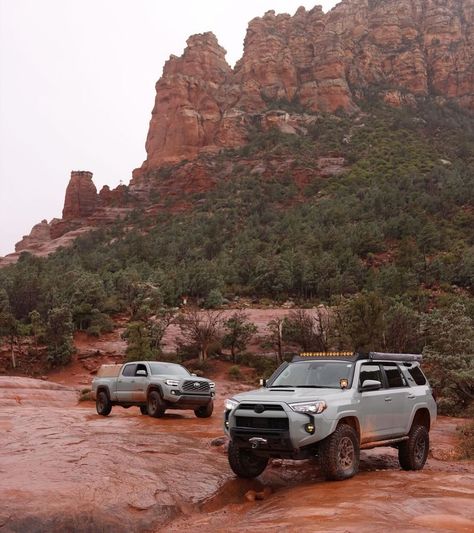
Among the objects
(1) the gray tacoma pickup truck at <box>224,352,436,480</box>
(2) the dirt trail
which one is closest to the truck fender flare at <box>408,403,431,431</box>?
(1) the gray tacoma pickup truck at <box>224,352,436,480</box>

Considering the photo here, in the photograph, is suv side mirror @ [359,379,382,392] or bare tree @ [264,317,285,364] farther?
bare tree @ [264,317,285,364]

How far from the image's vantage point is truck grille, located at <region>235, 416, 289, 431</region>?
7059mm

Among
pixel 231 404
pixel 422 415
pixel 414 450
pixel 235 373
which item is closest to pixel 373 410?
pixel 414 450

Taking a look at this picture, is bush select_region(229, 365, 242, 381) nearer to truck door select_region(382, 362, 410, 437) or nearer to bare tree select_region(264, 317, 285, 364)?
bare tree select_region(264, 317, 285, 364)

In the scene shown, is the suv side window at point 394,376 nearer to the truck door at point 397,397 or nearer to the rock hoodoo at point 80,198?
the truck door at point 397,397

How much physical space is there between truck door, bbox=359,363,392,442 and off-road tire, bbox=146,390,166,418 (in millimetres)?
7794

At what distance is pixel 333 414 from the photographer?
23.7 feet

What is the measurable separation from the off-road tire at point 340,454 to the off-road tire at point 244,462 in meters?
1.11

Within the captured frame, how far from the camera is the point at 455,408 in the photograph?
18.0 metres

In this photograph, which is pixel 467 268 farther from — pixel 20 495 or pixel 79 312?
pixel 20 495

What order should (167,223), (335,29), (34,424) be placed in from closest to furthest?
(34,424)
(167,223)
(335,29)

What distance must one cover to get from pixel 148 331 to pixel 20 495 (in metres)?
26.4

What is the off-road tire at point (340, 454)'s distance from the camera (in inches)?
280

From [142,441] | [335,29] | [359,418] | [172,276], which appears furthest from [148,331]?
[335,29]
